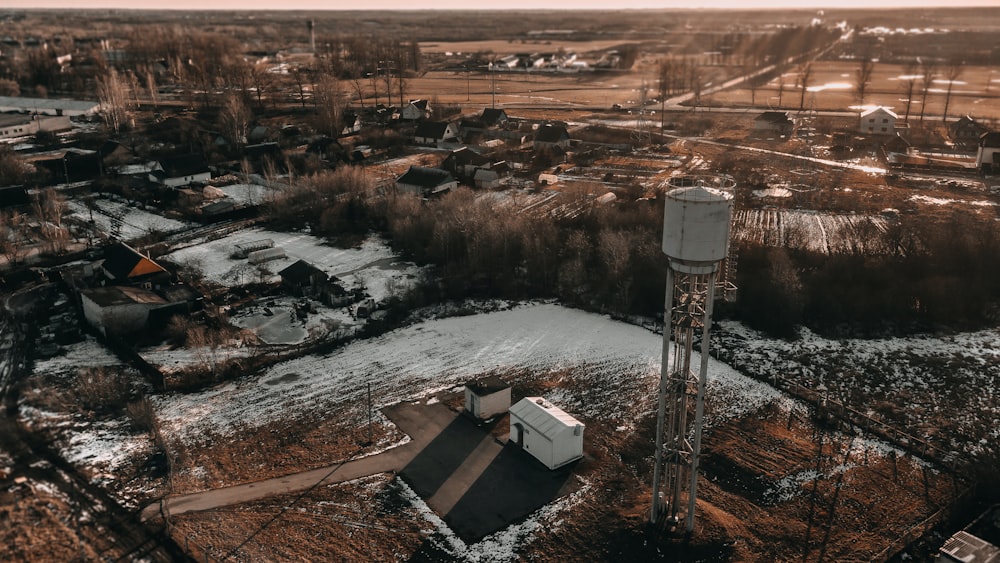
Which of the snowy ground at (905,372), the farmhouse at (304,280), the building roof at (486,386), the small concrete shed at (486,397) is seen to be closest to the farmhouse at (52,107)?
the farmhouse at (304,280)

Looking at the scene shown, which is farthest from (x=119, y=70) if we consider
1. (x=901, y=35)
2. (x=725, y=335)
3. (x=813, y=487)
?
(x=901, y=35)

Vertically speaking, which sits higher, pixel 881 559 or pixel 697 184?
pixel 697 184

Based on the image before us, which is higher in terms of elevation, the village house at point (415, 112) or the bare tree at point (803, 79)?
the bare tree at point (803, 79)

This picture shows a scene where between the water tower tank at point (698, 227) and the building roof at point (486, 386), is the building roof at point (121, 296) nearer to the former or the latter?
the building roof at point (486, 386)

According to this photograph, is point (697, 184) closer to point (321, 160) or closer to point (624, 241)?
point (624, 241)

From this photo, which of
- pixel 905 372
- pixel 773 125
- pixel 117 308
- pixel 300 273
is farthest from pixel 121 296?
pixel 773 125

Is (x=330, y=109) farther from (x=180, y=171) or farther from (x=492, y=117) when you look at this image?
(x=180, y=171)

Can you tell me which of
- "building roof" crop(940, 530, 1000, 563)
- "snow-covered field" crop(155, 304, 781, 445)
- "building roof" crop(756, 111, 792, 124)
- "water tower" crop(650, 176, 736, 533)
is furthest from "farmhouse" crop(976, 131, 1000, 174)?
"water tower" crop(650, 176, 736, 533)
